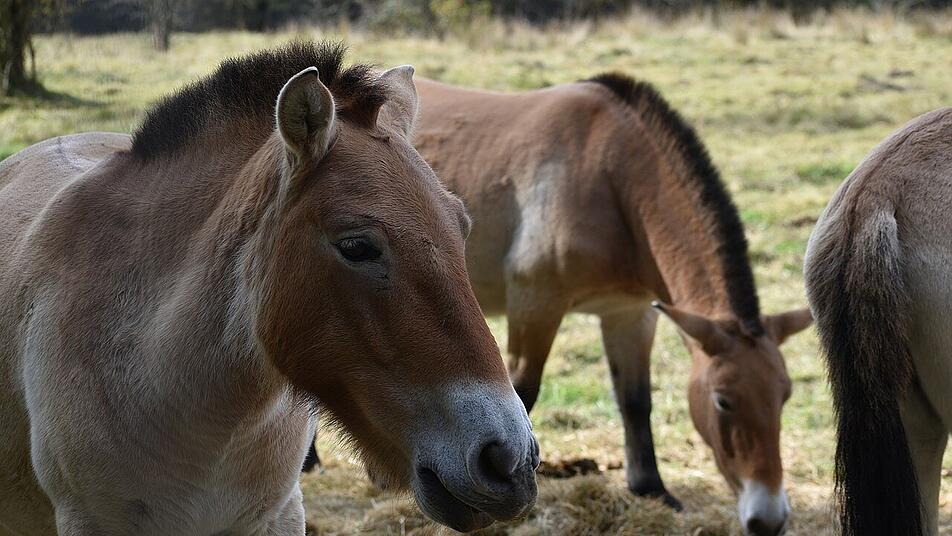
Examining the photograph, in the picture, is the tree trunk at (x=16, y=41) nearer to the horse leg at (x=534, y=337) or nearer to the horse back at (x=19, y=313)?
the horse back at (x=19, y=313)

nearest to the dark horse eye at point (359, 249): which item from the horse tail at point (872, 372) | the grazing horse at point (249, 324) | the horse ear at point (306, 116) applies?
the grazing horse at point (249, 324)

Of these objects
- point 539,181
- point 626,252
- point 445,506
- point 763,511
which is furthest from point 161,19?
point 445,506

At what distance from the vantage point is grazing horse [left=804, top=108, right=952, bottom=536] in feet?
8.39

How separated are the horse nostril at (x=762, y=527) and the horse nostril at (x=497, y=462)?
2.36 meters

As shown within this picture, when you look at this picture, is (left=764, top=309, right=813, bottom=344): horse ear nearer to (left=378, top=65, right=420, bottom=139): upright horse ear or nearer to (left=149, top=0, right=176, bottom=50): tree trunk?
(left=378, top=65, right=420, bottom=139): upright horse ear

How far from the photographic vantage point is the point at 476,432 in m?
1.85

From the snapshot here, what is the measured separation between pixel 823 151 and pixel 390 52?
21.1ft

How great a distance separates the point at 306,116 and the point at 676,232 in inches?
110

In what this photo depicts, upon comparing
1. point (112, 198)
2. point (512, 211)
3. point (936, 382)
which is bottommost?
point (512, 211)

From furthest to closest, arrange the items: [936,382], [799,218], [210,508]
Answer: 1. [799,218]
2. [936,382]
3. [210,508]

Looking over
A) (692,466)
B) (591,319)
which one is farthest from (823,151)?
(692,466)

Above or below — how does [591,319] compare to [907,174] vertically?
below

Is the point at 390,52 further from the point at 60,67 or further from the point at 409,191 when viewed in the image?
the point at 409,191

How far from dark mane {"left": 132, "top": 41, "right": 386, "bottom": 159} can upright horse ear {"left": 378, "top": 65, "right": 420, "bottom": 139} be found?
164 mm
